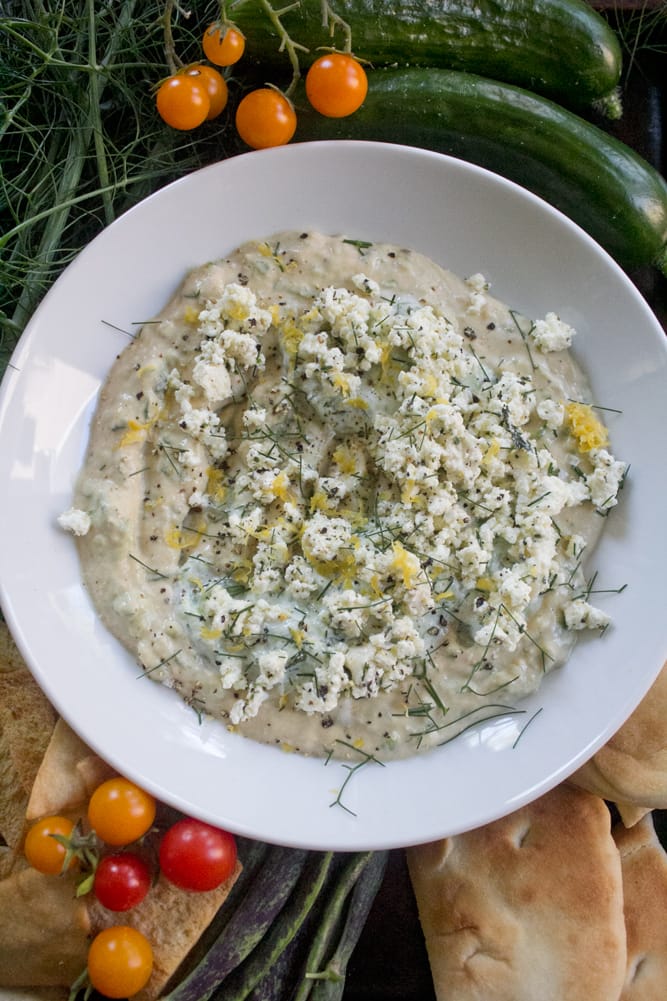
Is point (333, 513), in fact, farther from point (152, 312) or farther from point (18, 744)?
point (18, 744)

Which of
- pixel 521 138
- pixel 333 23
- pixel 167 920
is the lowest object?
pixel 167 920

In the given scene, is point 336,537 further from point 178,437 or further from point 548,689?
point 548,689

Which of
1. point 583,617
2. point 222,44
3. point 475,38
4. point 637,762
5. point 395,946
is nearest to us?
point 222,44

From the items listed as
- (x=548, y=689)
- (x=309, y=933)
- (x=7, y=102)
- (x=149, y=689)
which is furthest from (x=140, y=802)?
(x=7, y=102)

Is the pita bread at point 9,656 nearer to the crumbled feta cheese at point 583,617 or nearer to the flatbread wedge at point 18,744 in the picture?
the flatbread wedge at point 18,744

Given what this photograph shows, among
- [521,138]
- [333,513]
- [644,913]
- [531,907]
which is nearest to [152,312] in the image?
[333,513]

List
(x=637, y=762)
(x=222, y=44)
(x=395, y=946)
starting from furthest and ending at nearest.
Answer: (x=395, y=946), (x=637, y=762), (x=222, y=44)
